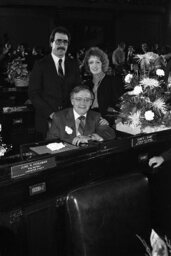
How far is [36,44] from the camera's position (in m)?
7.40

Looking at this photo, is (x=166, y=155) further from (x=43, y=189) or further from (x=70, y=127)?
(x=43, y=189)

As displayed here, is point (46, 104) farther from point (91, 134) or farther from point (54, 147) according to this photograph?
point (54, 147)

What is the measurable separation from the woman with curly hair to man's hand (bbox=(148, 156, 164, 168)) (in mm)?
1156

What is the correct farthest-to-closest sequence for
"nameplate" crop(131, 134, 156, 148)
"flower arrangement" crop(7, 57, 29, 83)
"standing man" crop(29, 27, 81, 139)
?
1. "flower arrangement" crop(7, 57, 29, 83)
2. "standing man" crop(29, 27, 81, 139)
3. "nameplate" crop(131, 134, 156, 148)

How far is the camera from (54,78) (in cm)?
344

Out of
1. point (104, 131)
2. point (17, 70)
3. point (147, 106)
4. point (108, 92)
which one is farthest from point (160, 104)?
point (17, 70)

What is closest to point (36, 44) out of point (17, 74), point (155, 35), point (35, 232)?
point (17, 74)

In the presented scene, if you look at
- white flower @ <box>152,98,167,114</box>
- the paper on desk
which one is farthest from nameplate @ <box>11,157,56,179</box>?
white flower @ <box>152,98,167,114</box>

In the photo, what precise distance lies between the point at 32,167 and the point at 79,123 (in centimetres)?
113

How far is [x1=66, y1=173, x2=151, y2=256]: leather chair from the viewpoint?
5.41 feet

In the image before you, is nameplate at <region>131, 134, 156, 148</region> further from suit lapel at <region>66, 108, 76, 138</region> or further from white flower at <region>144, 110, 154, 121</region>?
suit lapel at <region>66, 108, 76, 138</region>

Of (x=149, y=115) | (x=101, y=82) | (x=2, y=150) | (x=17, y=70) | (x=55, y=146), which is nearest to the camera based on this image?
(x=55, y=146)

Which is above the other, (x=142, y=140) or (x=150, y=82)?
(x=150, y=82)

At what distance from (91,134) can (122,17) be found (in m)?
6.39
